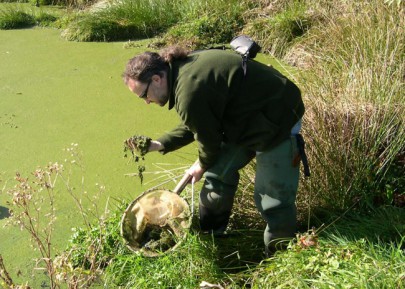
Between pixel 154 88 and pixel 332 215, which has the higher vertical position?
pixel 154 88

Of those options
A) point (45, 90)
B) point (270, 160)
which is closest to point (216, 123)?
point (270, 160)

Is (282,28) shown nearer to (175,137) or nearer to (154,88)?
(175,137)

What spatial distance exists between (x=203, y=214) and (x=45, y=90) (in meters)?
2.73

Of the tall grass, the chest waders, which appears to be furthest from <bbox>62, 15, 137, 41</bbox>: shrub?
the chest waders

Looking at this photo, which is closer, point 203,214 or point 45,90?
point 203,214

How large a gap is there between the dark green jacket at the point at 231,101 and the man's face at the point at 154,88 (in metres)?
0.03

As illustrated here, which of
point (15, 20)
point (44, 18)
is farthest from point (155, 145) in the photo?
point (15, 20)

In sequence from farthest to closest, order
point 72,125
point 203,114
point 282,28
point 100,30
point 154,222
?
point 100,30, point 282,28, point 72,125, point 154,222, point 203,114

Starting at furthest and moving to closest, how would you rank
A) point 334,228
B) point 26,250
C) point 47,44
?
1. point 47,44
2. point 26,250
3. point 334,228

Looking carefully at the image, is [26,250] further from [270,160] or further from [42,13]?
[42,13]

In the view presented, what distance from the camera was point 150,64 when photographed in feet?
6.12

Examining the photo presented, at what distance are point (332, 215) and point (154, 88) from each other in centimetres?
111

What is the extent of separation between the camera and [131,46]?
17.6 ft

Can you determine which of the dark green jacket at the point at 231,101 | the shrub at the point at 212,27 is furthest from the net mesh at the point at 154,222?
the shrub at the point at 212,27
